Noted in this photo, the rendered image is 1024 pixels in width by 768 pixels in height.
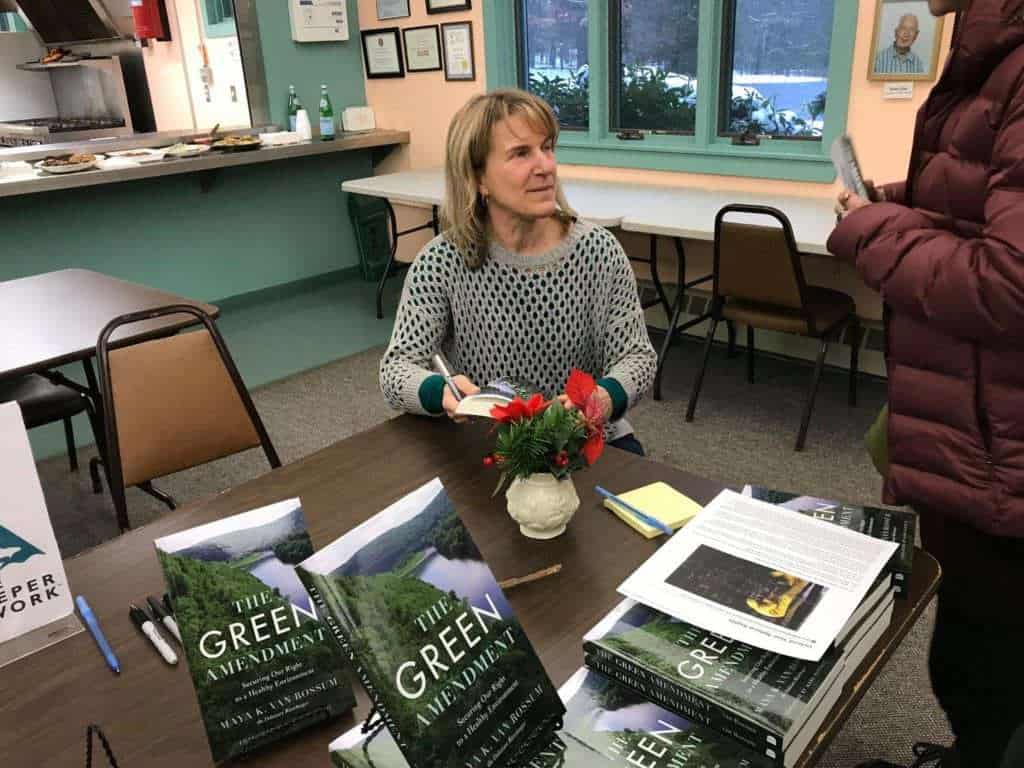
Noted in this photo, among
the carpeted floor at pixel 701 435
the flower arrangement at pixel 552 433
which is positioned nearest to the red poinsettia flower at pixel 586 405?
the flower arrangement at pixel 552 433

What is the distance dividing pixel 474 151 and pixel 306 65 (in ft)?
13.0

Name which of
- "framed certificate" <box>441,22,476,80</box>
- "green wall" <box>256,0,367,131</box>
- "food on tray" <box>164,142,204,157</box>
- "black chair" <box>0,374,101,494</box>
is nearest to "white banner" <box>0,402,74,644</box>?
"black chair" <box>0,374,101,494</box>

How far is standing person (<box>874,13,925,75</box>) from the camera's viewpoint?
9.89ft

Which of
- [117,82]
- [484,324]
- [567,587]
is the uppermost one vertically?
[117,82]

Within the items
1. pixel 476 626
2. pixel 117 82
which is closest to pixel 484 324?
pixel 476 626

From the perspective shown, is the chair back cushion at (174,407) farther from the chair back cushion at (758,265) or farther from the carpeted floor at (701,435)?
the chair back cushion at (758,265)

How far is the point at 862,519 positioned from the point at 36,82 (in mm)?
7038

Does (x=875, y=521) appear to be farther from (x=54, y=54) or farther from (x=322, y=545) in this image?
(x=54, y=54)

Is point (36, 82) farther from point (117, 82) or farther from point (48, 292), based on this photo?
point (48, 292)

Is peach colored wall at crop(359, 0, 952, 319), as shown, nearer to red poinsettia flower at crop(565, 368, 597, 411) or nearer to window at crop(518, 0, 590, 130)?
window at crop(518, 0, 590, 130)

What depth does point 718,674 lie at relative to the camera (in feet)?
2.52

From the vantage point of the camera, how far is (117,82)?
6172mm

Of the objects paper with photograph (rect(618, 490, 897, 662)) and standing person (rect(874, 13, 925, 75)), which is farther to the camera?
standing person (rect(874, 13, 925, 75))

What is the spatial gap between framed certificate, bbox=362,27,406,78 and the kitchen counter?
1.23 ft
